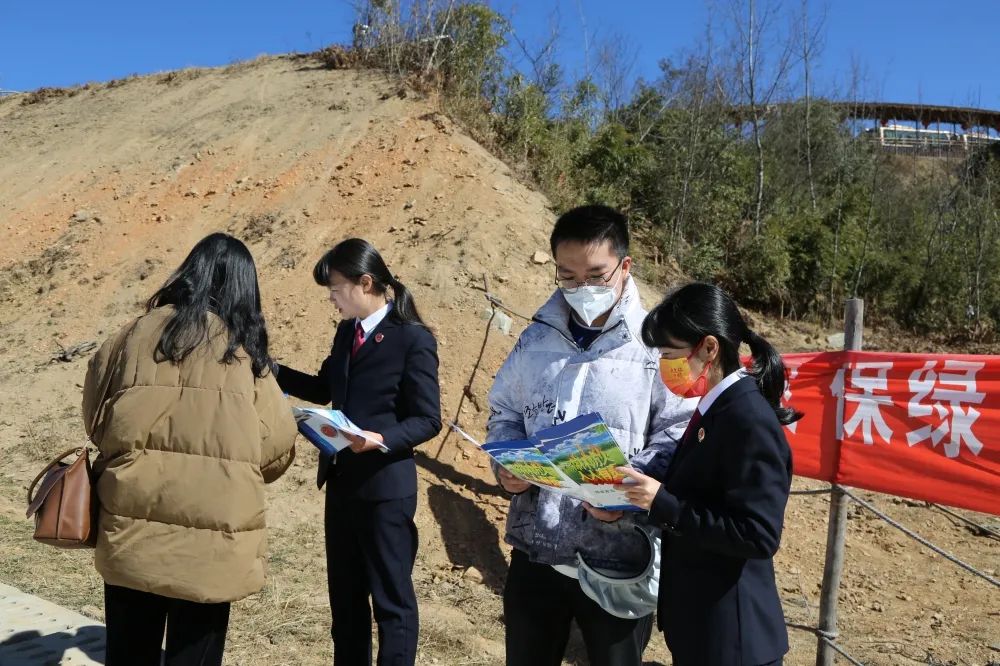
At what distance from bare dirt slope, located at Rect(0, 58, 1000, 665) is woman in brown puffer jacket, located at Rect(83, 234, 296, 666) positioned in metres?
1.62

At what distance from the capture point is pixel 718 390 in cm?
212

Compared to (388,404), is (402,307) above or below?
above

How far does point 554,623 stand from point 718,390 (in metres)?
0.87

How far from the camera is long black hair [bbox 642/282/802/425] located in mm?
2174

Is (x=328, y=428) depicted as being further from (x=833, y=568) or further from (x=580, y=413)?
(x=833, y=568)

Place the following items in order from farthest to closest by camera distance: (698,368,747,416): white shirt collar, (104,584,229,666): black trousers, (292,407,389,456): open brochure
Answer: (292,407,389,456): open brochure → (104,584,229,666): black trousers → (698,368,747,416): white shirt collar

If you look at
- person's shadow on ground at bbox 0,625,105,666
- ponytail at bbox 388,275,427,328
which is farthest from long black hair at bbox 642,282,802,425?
person's shadow on ground at bbox 0,625,105,666

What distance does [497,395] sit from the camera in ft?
8.91

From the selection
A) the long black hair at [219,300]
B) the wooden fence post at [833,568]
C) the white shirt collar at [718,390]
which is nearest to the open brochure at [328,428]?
the long black hair at [219,300]

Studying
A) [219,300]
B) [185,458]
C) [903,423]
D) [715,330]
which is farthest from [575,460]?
[903,423]

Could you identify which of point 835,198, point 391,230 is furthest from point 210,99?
point 835,198

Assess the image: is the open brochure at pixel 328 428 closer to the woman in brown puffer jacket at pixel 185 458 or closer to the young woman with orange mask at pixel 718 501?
the woman in brown puffer jacket at pixel 185 458

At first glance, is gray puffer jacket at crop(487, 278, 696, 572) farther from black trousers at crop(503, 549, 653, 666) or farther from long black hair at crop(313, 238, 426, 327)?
long black hair at crop(313, 238, 426, 327)

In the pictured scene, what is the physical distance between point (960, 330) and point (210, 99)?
1348 cm
